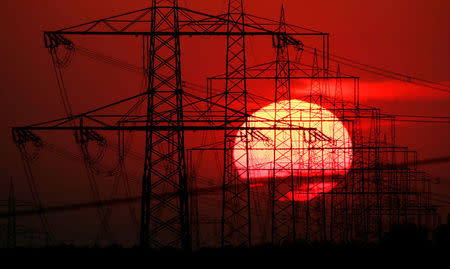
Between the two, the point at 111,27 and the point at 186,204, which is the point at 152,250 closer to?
the point at 186,204

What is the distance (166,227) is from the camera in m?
27.6

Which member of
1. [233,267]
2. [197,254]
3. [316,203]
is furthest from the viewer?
[316,203]

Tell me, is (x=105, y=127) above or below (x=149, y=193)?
above

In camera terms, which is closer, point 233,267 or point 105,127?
point 233,267

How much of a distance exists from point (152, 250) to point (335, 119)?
1729 cm

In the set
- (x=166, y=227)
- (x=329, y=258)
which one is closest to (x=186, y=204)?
(x=166, y=227)

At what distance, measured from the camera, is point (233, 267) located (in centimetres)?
2400

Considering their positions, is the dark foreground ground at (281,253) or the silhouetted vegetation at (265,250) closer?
the dark foreground ground at (281,253)

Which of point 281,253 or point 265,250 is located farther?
point 265,250

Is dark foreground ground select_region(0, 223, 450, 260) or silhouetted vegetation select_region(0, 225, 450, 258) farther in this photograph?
silhouetted vegetation select_region(0, 225, 450, 258)


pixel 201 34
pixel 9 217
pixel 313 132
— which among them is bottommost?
pixel 9 217

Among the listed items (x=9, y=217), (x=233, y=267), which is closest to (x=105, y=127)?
(x=233, y=267)

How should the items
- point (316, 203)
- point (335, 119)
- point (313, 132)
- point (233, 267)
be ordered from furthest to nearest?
point (316, 203), point (335, 119), point (313, 132), point (233, 267)

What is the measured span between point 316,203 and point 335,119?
6954mm
